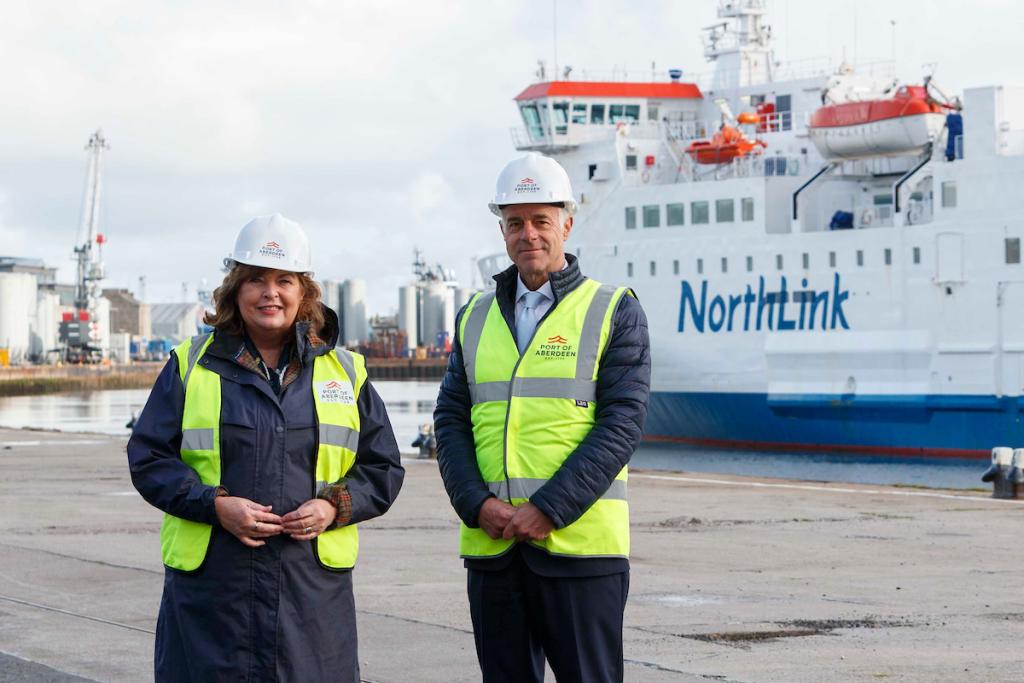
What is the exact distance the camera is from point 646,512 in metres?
13.5

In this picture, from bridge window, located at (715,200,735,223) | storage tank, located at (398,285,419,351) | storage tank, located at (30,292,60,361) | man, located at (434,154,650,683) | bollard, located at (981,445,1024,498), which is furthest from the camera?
storage tank, located at (398,285,419,351)

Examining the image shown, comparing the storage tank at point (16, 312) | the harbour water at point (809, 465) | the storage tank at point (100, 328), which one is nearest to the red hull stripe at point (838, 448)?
the harbour water at point (809, 465)

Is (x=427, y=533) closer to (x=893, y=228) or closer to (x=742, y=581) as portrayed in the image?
(x=742, y=581)

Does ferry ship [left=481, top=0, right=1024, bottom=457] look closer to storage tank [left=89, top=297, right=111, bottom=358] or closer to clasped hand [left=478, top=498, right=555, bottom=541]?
clasped hand [left=478, top=498, right=555, bottom=541]

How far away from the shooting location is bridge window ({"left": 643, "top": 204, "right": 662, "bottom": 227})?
110 ft

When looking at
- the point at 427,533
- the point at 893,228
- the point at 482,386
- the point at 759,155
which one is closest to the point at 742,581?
the point at 427,533

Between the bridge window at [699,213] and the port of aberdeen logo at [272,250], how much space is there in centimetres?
2942

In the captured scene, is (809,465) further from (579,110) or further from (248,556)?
(248,556)

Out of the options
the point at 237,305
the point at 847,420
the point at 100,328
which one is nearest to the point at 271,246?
the point at 237,305

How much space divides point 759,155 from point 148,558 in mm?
27027

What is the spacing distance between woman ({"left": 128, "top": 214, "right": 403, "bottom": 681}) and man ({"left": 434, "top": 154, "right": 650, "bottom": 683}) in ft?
0.97

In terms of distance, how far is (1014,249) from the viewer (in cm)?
2895

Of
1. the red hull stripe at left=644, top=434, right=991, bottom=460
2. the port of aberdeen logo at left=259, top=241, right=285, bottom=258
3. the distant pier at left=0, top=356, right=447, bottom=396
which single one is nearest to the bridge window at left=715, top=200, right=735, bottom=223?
the red hull stripe at left=644, top=434, right=991, bottom=460

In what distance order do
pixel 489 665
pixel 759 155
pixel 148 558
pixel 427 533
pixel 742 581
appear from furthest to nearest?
pixel 759 155, pixel 427 533, pixel 148 558, pixel 742 581, pixel 489 665
